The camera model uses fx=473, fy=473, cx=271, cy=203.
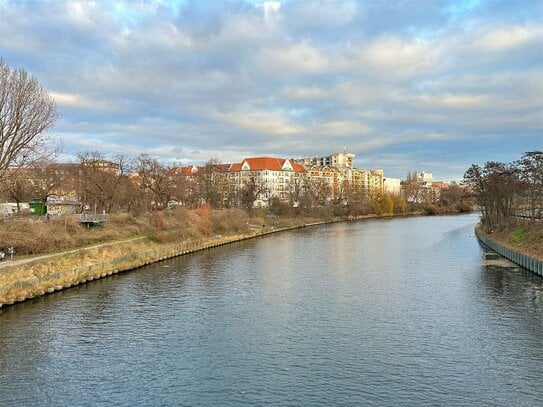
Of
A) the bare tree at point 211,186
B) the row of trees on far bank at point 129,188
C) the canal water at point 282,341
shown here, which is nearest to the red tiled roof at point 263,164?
the row of trees on far bank at point 129,188

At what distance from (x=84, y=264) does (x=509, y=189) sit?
47.3 m

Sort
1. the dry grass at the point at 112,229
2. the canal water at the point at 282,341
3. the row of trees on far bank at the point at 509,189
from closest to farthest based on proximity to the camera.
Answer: the canal water at the point at 282,341
the dry grass at the point at 112,229
the row of trees on far bank at the point at 509,189

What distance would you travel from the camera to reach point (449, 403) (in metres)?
14.0

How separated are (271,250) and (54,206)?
3832 centimetres

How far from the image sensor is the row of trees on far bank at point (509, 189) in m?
50.8

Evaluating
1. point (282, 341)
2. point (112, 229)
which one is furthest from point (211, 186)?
A: point (282, 341)

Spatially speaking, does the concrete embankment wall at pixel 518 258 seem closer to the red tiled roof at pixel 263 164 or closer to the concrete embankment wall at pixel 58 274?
the concrete embankment wall at pixel 58 274

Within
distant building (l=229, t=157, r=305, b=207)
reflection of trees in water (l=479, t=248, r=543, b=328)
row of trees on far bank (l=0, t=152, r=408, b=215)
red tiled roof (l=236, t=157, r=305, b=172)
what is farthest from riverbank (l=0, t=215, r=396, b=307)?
red tiled roof (l=236, t=157, r=305, b=172)

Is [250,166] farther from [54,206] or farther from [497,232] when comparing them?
[497,232]

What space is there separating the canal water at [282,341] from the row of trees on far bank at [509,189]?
63.7 ft

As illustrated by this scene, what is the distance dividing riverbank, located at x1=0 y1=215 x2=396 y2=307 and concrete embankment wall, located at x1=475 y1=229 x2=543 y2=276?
31629 mm

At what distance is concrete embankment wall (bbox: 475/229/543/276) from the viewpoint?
114 ft

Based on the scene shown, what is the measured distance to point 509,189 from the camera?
2201 inches

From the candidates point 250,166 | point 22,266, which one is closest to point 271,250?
point 22,266
